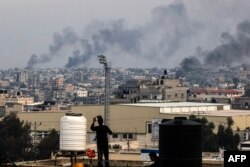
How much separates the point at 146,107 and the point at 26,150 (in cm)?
1568

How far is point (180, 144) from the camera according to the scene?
6438 millimetres

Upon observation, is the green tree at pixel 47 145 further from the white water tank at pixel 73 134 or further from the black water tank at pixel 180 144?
the black water tank at pixel 180 144

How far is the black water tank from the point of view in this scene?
21.2ft

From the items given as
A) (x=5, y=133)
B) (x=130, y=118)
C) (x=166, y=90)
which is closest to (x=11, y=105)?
(x=166, y=90)

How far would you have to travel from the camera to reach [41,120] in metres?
70.4

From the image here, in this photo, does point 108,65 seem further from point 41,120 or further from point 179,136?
point 179,136

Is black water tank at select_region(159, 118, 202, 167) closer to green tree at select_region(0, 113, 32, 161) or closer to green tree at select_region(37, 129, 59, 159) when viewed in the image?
green tree at select_region(0, 113, 32, 161)

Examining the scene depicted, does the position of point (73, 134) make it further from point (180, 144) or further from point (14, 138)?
point (14, 138)

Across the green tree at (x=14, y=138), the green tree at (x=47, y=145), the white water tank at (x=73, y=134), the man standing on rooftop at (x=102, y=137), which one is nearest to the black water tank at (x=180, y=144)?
the white water tank at (x=73, y=134)

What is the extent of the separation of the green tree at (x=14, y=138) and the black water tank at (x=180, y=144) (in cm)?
4061

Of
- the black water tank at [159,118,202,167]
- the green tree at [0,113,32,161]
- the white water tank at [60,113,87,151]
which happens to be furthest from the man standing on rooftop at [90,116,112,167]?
the green tree at [0,113,32,161]

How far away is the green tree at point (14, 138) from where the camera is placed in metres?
48.3

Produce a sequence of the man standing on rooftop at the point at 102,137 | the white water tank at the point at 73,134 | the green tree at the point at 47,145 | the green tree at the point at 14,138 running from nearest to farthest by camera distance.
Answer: the white water tank at the point at 73,134 → the man standing on rooftop at the point at 102,137 → the green tree at the point at 14,138 → the green tree at the point at 47,145

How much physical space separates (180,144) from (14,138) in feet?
150
